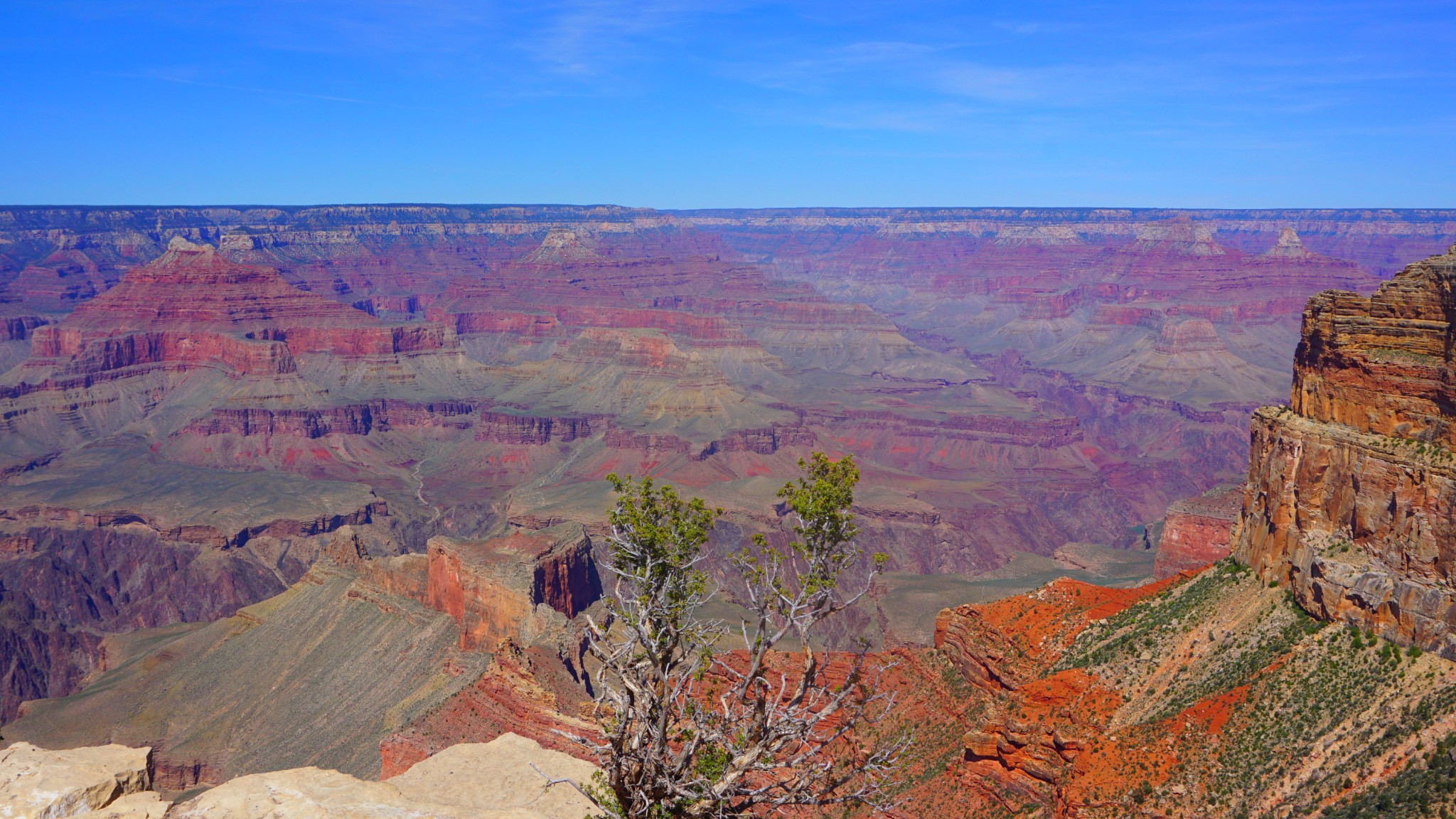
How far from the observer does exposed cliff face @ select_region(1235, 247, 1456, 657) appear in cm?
3478

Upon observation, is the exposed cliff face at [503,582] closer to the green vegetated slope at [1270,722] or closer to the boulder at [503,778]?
the boulder at [503,778]

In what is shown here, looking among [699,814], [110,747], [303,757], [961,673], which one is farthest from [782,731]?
[303,757]

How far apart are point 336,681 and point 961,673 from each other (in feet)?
163

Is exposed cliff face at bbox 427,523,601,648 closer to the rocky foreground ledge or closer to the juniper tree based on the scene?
the rocky foreground ledge

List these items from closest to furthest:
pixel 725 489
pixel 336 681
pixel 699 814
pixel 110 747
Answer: pixel 699 814 < pixel 110 747 < pixel 336 681 < pixel 725 489

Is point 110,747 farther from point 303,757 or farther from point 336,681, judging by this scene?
point 336,681

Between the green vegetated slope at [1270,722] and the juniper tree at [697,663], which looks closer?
the juniper tree at [697,663]

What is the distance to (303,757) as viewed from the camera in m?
67.4

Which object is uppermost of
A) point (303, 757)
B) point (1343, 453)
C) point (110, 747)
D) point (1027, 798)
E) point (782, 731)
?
point (1343, 453)

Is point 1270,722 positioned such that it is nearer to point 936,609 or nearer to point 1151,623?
point 1151,623

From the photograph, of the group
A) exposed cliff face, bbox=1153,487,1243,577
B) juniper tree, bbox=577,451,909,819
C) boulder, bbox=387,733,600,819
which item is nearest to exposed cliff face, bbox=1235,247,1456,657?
juniper tree, bbox=577,451,909,819

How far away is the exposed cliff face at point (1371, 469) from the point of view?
34.8 metres

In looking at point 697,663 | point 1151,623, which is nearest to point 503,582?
point 1151,623

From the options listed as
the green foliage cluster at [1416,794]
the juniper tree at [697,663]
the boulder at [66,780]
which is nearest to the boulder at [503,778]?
the boulder at [66,780]
